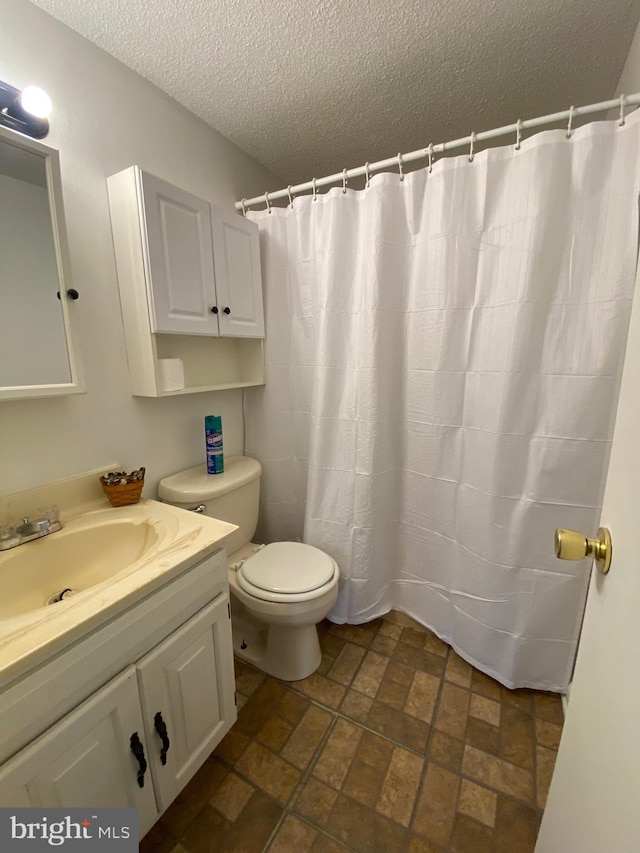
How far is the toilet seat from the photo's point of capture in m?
1.26

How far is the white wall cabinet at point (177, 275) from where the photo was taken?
1.13m

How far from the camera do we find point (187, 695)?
92 cm

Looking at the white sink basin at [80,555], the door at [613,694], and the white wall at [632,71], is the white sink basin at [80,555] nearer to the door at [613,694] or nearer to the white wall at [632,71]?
the door at [613,694]

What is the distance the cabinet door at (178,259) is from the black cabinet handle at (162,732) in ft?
3.56

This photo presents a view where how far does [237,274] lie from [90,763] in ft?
4.96

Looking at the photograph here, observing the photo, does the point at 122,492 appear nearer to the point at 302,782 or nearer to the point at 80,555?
the point at 80,555

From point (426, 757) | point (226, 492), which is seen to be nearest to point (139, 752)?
point (226, 492)

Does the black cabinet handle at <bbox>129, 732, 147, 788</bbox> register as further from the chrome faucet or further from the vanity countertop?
the chrome faucet

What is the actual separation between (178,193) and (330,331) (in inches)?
28.0

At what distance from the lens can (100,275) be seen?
115cm

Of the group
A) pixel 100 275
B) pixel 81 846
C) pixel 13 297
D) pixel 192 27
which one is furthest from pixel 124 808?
pixel 192 27

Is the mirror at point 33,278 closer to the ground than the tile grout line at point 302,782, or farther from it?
farther from it

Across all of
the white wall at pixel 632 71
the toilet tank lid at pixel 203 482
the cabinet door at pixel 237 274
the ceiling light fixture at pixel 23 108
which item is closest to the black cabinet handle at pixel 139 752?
the toilet tank lid at pixel 203 482

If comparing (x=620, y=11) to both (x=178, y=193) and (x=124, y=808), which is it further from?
(x=124, y=808)
